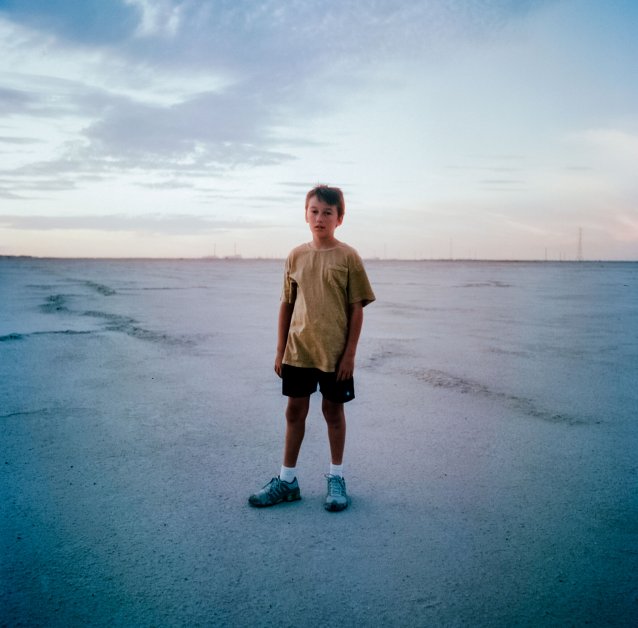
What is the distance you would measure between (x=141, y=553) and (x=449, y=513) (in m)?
1.57

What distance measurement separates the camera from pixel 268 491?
2873 millimetres

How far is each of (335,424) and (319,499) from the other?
43 cm

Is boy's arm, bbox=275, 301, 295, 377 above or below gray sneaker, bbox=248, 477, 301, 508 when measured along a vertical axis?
above

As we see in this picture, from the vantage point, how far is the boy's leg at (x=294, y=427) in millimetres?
2963

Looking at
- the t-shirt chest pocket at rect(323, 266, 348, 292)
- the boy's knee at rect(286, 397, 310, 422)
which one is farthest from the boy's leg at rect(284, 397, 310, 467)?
the t-shirt chest pocket at rect(323, 266, 348, 292)

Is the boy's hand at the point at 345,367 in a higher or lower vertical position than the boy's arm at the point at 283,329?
lower

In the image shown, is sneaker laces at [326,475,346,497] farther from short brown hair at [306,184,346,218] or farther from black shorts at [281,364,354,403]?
short brown hair at [306,184,346,218]

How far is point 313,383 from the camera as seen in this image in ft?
9.63

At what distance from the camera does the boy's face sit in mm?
2828

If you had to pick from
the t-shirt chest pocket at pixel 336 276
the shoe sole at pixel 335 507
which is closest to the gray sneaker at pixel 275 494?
the shoe sole at pixel 335 507

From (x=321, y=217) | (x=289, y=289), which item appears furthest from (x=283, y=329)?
(x=321, y=217)

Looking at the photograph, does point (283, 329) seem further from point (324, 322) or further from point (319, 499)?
point (319, 499)

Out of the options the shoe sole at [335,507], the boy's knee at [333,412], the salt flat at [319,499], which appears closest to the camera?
the salt flat at [319,499]

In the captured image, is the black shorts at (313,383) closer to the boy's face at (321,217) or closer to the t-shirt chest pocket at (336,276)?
the t-shirt chest pocket at (336,276)
